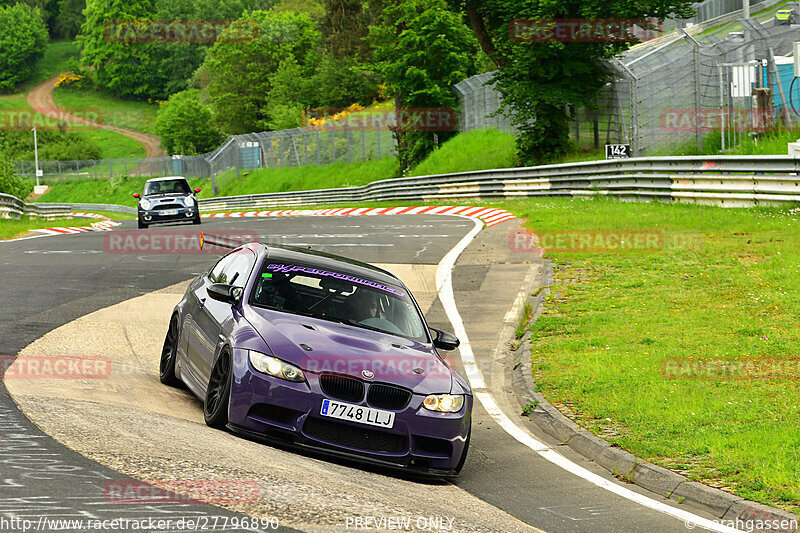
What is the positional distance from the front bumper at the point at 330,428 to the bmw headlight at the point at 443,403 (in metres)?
0.04

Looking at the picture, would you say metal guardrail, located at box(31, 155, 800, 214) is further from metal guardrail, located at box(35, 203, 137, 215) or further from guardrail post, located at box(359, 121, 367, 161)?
metal guardrail, located at box(35, 203, 137, 215)

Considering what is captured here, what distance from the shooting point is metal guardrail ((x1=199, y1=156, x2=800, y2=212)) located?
2145 cm

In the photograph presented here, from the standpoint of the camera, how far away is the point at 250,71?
106 m

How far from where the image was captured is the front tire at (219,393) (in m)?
7.67

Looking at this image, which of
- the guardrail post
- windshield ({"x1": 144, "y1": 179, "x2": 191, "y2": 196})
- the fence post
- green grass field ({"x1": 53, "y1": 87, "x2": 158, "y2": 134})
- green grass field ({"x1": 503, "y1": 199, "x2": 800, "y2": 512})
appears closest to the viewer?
green grass field ({"x1": 503, "y1": 199, "x2": 800, "y2": 512})

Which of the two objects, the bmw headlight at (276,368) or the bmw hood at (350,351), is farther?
the bmw hood at (350,351)

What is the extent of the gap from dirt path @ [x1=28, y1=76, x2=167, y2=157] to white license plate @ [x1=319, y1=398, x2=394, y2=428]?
122 m

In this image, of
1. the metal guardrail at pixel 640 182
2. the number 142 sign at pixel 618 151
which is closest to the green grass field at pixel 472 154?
the metal guardrail at pixel 640 182

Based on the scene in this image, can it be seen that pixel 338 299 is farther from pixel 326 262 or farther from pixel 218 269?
Result: pixel 218 269

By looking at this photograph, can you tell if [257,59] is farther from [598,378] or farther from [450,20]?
[598,378]

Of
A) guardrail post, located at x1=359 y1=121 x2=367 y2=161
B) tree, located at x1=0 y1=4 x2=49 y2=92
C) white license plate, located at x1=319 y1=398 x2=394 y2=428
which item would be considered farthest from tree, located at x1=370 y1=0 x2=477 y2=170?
tree, located at x1=0 y1=4 x2=49 y2=92

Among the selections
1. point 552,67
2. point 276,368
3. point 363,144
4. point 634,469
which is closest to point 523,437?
point 634,469

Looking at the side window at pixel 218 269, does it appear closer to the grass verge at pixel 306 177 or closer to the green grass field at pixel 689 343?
the green grass field at pixel 689 343

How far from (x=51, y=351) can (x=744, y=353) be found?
7116 mm
